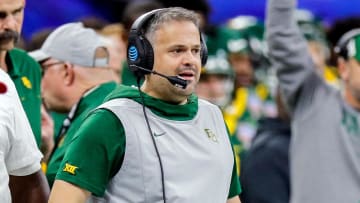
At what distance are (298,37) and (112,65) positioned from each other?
100cm

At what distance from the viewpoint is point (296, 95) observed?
655 cm

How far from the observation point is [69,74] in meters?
6.43

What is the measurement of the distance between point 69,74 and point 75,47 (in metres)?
0.14

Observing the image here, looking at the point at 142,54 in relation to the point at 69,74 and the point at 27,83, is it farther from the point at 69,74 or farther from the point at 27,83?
the point at 69,74

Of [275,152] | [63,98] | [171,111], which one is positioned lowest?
[275,152]

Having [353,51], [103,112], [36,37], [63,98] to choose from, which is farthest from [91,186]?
[36,37]

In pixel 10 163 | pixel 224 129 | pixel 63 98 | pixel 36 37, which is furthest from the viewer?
pixel 36 37

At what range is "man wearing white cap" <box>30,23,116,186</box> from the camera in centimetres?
637

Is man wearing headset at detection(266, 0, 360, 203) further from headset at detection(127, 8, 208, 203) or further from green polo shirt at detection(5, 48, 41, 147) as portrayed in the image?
headset at detection(127, 8, 208, 203)

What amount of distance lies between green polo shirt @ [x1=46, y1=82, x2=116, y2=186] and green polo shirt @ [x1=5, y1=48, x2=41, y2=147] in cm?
12

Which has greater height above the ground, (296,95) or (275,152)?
(296,95)

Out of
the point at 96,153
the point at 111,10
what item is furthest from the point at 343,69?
the point at 111,10

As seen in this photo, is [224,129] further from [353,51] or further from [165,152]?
[353,51]

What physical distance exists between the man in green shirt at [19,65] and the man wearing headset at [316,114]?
127cm
